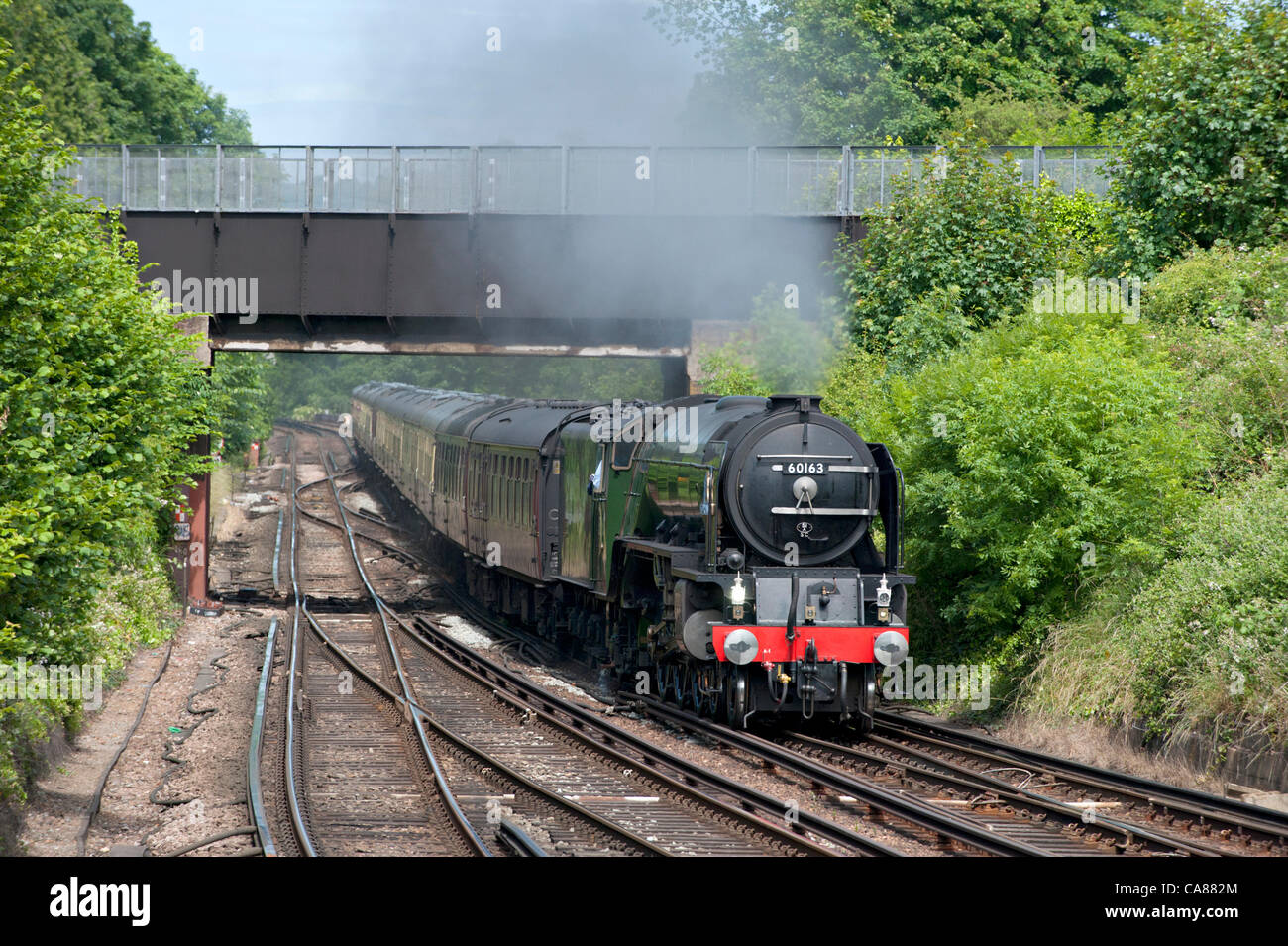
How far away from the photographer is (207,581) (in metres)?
24.9

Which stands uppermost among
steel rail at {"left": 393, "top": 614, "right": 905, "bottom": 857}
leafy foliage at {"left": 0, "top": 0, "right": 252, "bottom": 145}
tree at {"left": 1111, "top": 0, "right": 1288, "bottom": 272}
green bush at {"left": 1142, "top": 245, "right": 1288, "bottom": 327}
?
leafy foliage at {"left": 0, "top": 0, "right": 252, "bottom": 145}

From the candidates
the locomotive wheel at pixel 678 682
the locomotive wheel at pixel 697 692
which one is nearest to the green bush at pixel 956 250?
the locomotive wheel at pixel 678 682

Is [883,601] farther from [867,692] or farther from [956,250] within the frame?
[956,250]

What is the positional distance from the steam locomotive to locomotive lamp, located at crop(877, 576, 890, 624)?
2cm

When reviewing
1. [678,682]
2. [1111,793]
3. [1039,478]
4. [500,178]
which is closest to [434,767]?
[678,682]

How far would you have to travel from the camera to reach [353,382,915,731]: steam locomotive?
12250mm

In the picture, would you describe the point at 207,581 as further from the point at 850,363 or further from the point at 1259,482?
the point at 1259,482

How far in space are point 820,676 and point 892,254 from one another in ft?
31.7

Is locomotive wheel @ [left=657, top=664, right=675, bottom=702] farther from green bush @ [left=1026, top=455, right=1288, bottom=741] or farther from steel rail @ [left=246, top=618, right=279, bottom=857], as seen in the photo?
steel rail @ [left=246, top=618, right=279, bottom=857]

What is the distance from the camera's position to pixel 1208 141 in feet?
63.2

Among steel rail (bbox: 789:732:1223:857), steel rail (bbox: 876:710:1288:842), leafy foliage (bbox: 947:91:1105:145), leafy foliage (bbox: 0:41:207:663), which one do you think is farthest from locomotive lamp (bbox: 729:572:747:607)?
leafy foliage (bbox: 947:91:1105:145)

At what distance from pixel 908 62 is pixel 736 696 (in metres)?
35.5

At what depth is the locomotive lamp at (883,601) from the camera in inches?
488

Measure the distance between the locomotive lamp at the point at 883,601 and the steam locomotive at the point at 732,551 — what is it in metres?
0.02
